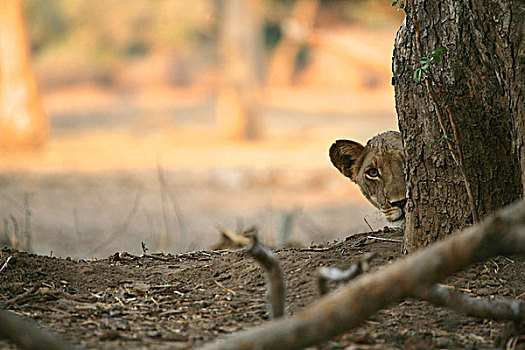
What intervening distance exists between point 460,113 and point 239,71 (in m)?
15.0

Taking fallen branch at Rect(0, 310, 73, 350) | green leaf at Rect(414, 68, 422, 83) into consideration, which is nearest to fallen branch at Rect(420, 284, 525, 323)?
green leaf at Rect(414, 68, 422, 83)

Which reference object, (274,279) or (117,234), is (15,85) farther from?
(274,279)

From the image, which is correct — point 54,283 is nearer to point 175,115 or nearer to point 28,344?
point 28,344

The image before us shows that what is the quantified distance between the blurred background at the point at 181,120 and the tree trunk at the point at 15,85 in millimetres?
30

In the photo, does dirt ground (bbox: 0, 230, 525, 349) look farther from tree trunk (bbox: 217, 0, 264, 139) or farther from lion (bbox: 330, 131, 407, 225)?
tree trunk (bbox: 217, 0, 264, 139)

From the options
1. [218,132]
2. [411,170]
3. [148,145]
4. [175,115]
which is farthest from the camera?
[175,115]

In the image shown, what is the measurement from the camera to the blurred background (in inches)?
395

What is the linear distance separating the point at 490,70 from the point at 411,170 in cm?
58

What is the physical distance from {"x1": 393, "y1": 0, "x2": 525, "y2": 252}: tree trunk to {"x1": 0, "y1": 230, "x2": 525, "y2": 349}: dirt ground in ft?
0.95

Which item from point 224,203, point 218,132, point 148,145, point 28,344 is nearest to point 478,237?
point 28,344

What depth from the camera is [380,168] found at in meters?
3.87

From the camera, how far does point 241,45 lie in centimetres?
1784

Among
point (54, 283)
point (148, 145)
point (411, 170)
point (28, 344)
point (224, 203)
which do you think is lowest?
point (28, 344)

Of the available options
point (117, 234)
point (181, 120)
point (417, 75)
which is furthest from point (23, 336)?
point (181, 120)
